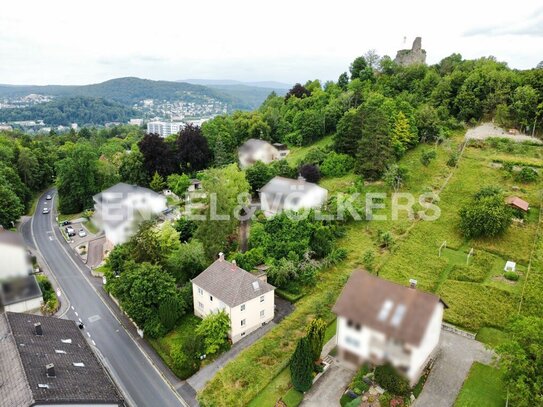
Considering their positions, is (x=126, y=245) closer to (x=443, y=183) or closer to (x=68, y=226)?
(x=68, y=226)

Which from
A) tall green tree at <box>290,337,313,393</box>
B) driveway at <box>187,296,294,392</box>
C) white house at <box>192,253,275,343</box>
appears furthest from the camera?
white house at <box>192,253,275,343</box>

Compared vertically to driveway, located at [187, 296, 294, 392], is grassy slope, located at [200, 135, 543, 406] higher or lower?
higher

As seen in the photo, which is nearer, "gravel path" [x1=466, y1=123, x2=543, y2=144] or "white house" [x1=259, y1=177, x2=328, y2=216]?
"white house" [x1=259, y1=177, x2=328, y2=216]

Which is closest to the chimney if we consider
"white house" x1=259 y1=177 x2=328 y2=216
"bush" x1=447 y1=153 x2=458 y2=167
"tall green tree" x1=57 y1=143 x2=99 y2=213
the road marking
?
the road marking

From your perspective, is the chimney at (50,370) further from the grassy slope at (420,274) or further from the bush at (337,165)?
the bush at (337,165)

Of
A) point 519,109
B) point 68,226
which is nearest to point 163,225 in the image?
point 68,226

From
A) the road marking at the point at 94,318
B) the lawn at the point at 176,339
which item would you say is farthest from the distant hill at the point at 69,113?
the lawn at the point at 176,339

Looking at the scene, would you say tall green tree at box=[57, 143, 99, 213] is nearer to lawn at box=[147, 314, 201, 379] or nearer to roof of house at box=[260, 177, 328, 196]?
roof of house at box=[260, 177, 328, 196]
